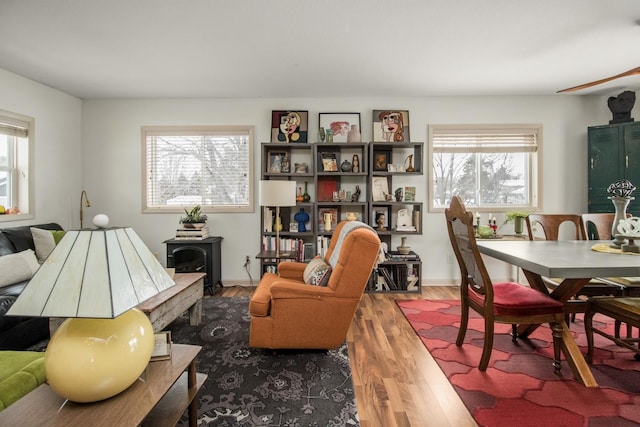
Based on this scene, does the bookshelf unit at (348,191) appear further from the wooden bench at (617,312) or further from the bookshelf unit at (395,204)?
the wooden bench at (617,312)

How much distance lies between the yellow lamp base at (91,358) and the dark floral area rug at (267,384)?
0.86 m

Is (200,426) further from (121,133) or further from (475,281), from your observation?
(121,133)

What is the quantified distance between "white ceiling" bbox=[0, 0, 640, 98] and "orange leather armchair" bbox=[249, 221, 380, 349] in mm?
1725

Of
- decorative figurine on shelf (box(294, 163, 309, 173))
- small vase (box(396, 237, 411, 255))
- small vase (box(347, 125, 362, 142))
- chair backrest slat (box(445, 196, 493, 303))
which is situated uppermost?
small vase (box(347, 125, 362, 142))

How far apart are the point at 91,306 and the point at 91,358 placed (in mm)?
194

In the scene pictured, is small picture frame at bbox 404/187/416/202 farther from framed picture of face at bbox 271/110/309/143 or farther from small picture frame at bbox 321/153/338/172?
framed picture of face at bbox 271/110/309/143

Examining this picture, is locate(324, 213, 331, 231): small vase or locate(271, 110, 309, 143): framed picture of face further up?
locate(271, 110, 309, 143): framed picture of face

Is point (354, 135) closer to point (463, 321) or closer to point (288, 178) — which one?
point (288, 178)

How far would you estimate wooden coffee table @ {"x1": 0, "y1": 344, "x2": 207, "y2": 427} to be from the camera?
104 centimetres

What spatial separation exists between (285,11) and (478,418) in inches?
115

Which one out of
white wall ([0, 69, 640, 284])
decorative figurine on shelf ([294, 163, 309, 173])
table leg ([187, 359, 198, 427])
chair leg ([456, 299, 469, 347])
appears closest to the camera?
table leg ([187, 359, 198, 427])

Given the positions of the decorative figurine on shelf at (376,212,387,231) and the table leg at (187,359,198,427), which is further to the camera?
the decorative figurine on shelf at (376,212,387,231)

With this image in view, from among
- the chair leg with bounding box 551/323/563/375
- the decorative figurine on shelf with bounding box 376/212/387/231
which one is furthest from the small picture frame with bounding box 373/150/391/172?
the chair leg with bounding box 551/323/563/375

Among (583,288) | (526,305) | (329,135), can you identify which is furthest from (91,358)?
(329,135)
